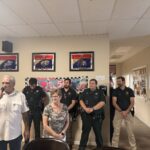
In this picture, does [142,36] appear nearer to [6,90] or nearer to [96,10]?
[96,10]

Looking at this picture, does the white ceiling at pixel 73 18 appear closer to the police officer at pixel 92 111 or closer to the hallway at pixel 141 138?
the police officer at pixel 92 111

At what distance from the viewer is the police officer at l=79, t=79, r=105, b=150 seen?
13.2 ft

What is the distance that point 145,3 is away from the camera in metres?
2.97

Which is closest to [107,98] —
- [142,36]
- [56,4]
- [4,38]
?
[142,36]

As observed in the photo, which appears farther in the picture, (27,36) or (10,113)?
(27,36)

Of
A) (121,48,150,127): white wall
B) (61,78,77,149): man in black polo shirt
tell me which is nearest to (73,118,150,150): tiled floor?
(121,48,150,127): white wall

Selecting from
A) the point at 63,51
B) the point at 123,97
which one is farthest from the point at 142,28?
the point at 63,51

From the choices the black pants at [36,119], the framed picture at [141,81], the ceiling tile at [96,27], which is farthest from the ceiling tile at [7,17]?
the framed picture at [141,81]

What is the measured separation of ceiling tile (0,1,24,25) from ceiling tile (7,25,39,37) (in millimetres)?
276

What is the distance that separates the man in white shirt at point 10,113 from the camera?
247 centimetres

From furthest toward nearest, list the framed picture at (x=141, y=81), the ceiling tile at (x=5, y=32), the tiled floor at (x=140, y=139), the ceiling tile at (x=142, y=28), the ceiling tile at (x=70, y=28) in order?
the framed picture at (x=141, y=81), the tiled floor at (x=140, y=139), the ceiling tile at (x=5, y=32), the ceiling tile at (x=70, y=28), the ceiling tile at (x=142, y=28)

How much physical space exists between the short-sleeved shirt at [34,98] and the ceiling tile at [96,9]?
6.53 feet

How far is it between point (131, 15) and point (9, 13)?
211 centimetres

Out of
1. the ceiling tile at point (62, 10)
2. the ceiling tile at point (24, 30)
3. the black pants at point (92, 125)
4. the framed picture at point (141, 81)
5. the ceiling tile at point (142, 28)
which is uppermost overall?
the ceiling tile at point (62, 10)
